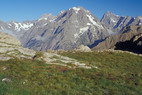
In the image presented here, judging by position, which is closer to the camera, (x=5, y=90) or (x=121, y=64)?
(x=5, y=90)

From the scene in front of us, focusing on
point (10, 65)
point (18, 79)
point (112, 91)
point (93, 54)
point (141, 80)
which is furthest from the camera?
point (93, 54)

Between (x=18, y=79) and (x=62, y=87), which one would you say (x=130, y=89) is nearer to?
(x=62, y=87)

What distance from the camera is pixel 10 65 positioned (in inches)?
1412

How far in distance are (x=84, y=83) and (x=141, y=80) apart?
7965 mm

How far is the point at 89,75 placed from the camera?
104 ft

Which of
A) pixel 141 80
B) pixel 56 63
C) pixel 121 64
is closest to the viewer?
pixel 141 80

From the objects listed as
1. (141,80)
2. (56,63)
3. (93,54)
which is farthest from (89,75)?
(93,54)

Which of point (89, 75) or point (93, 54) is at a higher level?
point (93, 54)

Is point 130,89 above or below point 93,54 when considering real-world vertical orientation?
below

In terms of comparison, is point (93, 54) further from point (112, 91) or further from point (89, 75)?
point (112, 91)

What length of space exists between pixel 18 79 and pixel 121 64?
87.7ft

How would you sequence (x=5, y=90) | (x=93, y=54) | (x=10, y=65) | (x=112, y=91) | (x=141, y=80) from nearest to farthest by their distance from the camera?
(x=5, y=90) → (x=112, y=91) → (x=141, y=80) → (x=10, y=65) → (x=93, y=54)

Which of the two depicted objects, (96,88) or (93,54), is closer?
(96,88)

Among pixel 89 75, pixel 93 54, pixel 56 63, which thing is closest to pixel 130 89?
pixel 89 75
